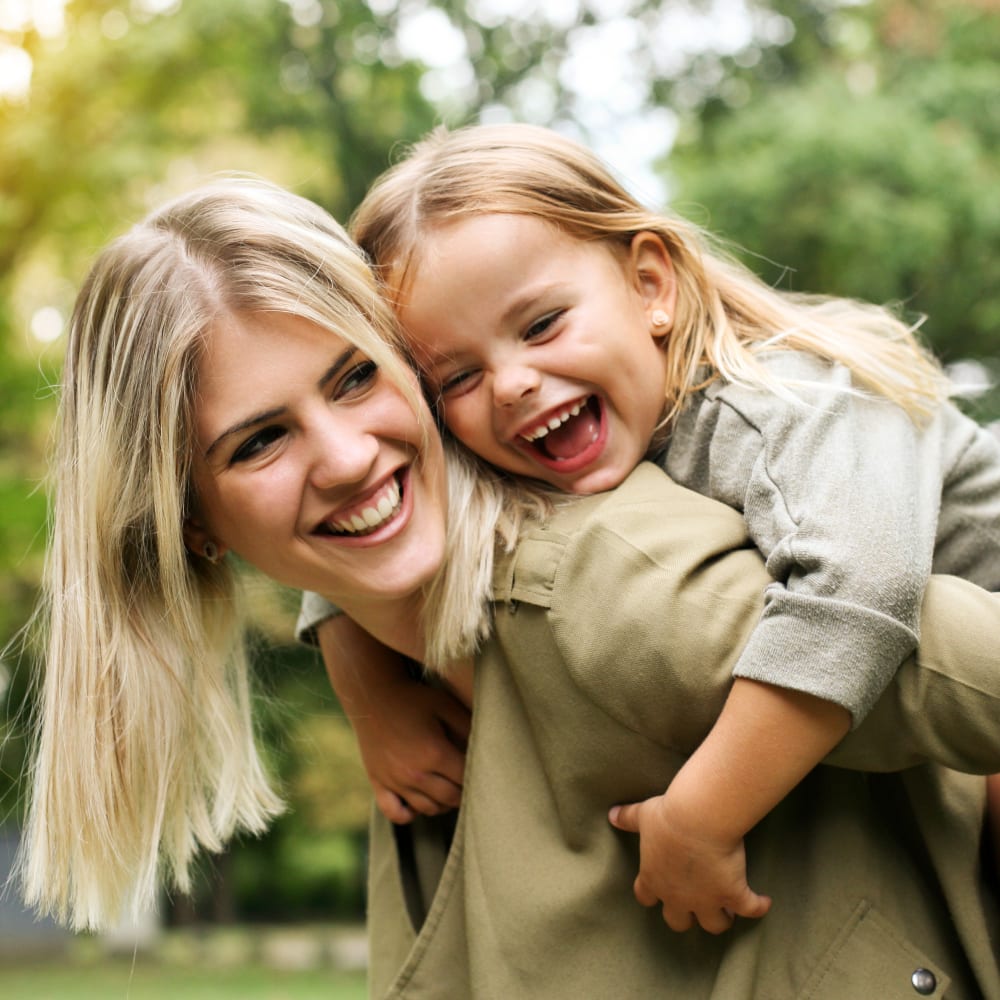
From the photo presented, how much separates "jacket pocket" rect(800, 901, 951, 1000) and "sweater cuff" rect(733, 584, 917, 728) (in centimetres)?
35

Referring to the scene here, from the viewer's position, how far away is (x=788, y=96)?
9.60 m

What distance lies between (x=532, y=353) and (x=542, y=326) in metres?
0.06

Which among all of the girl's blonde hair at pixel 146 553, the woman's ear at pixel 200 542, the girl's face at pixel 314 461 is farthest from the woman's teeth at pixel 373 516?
the woman's ear at pixel 200 542

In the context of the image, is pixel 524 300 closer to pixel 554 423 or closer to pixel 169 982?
pixel 554 423

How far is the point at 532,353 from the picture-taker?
208cm

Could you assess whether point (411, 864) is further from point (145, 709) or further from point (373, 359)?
point (373, 359)

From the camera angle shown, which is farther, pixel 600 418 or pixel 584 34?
pixel 584 34

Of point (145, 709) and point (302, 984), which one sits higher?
point (145, 709)

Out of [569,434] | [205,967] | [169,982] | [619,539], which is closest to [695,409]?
[569,434]

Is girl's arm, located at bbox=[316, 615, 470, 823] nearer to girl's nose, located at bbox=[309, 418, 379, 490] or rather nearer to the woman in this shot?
the woman

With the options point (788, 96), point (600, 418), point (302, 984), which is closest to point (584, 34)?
point (788, 96)

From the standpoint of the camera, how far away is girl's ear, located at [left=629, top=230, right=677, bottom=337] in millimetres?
2207

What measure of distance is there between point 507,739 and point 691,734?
28 centimetres

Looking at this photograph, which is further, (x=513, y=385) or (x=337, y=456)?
(x=513, y=385)
